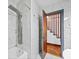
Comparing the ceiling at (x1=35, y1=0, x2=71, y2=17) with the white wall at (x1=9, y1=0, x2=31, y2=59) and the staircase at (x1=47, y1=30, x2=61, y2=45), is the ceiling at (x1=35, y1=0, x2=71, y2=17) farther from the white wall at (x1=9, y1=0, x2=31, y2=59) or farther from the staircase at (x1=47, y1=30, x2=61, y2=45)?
the staircase at (x1=47, y1=30, x2=61, y2=45)

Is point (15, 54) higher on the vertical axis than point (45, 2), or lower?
lower

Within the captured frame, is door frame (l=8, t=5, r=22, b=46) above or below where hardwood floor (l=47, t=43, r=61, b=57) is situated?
above

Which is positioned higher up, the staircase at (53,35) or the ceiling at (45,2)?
the ceiling at (45,2)

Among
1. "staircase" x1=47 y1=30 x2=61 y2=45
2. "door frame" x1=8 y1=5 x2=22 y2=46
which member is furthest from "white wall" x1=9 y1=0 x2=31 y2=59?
"staircase" x1=47 y1=30 x2=61 y2=45

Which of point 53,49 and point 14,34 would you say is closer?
point 14,34

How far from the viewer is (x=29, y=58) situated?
961 millimetres

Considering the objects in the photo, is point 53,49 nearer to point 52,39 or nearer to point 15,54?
point 52,39

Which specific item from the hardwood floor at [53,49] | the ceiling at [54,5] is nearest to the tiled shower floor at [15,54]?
the hardwood floor at [53,49]

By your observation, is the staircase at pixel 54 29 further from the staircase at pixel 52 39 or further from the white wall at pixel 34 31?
the white wall at pixel 34 31

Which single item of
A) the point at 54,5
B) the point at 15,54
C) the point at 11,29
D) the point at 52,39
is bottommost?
the point at 15,54

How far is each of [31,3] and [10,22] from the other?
27cm

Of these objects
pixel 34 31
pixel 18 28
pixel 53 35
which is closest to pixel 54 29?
pixel 53 35

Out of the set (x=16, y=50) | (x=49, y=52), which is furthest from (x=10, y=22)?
(x=49, y=52)

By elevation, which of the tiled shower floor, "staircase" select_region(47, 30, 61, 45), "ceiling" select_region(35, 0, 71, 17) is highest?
"ceiling" select_region(35, 0, 71, 17)
